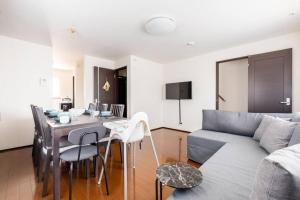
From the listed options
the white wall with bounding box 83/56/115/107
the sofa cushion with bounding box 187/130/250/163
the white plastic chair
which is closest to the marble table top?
the white plastic chair

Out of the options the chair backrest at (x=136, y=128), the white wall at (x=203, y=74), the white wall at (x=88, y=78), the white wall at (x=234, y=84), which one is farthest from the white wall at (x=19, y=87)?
the white wall at (x=234, y=84)

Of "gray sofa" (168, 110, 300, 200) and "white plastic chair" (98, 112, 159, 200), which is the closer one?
"gray sofa" (168, 110, 300, 200)

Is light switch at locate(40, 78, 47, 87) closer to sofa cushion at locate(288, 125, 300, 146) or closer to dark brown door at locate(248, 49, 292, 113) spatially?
sofa cushion at locate(288, 125, 300, 146)

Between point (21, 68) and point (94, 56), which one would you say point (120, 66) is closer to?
point (94, 56)

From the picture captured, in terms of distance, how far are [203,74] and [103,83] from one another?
9.80ft

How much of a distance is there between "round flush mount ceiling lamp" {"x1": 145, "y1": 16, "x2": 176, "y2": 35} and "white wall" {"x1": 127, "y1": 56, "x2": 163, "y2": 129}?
185cm

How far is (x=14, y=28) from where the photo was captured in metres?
2.65

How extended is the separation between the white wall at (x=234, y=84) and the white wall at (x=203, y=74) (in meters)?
0.54

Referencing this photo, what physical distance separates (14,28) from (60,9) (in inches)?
51.2

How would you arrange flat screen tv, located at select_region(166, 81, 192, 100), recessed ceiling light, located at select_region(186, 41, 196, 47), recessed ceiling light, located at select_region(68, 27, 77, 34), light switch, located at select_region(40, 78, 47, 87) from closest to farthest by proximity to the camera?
recessed ceiling light, located at select_region(68, 27, 77, 34) < recessed ceiling light, located at select_region(186, 41, 196, 47) < light switch, located at select_region(40, 78, 47, 87) < flat screen tv, located at select_region(166, 81, 192, 100)

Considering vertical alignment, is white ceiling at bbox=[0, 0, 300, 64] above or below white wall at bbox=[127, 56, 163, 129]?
above

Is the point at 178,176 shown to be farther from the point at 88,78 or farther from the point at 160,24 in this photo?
the point at 88,78

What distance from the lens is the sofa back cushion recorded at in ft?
7.63

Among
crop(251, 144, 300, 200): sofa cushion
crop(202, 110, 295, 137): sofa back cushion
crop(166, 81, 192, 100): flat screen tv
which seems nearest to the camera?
crop(251, 144, 300, 200): sofa cushion
